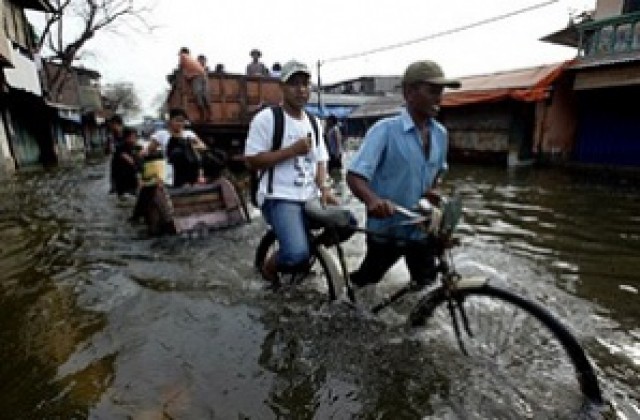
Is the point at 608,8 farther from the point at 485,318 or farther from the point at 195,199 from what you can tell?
the point at 485,318

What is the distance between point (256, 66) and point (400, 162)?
47.2 ft

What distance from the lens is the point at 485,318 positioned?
3139 millimetres

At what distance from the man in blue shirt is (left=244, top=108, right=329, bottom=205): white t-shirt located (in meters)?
0.71

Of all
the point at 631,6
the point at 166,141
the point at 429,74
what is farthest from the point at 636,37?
the point at 429,74

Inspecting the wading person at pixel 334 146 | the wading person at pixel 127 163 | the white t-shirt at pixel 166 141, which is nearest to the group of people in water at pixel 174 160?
the white t-shirt at pixel 166 141

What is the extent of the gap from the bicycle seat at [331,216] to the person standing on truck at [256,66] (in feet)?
44.9

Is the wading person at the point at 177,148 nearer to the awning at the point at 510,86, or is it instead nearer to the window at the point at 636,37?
the awning at the point at 510,86

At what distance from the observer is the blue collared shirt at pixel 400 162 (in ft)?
10.4

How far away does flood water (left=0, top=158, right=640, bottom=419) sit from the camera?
286cm

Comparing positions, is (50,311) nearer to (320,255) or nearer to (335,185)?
(320,255)

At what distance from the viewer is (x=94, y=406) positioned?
2.81 meters

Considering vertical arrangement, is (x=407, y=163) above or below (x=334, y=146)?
above

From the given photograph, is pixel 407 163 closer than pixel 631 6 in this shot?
Yes

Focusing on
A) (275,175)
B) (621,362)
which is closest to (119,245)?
A: (275,175)
